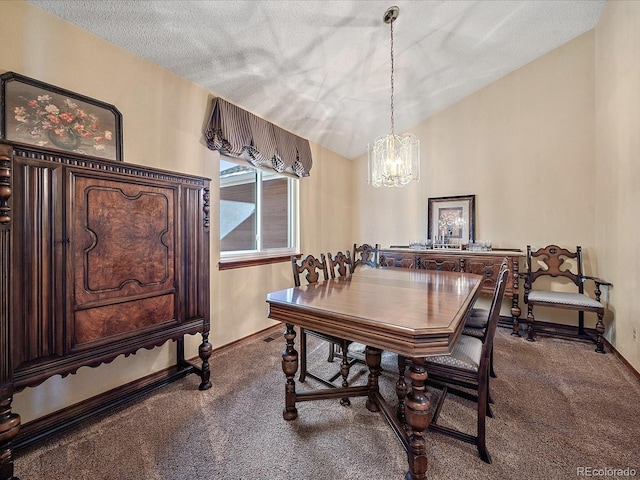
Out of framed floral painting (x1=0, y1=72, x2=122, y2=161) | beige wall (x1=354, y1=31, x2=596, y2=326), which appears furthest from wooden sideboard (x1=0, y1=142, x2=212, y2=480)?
beige wall (x1=354, y1=31, x2=596, y2=326)

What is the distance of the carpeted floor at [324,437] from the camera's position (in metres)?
1.36

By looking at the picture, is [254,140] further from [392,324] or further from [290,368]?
[392,324]

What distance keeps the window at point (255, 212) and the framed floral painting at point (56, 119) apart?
3.38 feet

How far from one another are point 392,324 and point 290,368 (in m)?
0.84

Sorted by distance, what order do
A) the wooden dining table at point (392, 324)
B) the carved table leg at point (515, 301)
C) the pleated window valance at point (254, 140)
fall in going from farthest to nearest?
the carved table leg at point (515, 301) < the pleated window valance at point (254, 140) < the wooden dining table at point (392, 324)

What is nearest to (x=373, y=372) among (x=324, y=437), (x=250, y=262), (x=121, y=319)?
(x=324, y=437)

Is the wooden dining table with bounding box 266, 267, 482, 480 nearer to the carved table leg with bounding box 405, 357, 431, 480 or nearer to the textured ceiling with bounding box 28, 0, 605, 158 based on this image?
the carved table leg with bounding box 405, 357, 431, 480

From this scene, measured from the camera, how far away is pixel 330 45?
2434 mm

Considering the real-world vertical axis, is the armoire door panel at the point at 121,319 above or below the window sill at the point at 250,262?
below

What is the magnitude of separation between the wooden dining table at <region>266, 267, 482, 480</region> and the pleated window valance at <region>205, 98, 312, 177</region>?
1.67m

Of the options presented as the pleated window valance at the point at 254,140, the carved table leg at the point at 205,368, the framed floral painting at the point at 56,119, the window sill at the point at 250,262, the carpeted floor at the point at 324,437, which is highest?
the pleated window valance at the point at 254,140

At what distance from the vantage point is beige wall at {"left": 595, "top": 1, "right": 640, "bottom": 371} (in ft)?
7.46

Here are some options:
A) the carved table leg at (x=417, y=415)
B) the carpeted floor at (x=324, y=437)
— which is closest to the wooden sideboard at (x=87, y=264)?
the carpeted floor at (x=324, y=437)

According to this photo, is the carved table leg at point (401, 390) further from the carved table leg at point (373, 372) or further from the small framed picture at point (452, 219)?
the small framed picture at point (452, 219)
